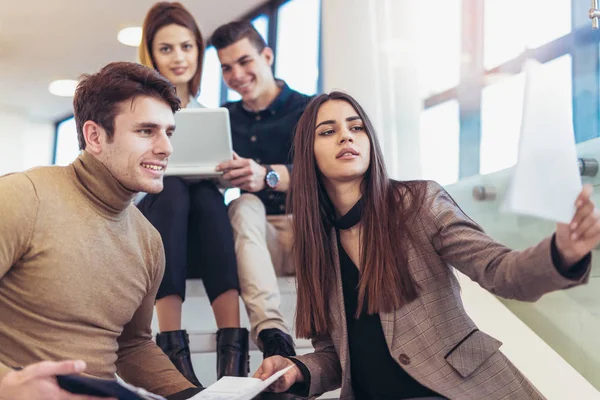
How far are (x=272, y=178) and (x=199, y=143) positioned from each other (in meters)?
0.25

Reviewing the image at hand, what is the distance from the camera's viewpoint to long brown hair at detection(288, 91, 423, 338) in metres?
1.46

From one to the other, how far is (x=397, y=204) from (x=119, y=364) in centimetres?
66

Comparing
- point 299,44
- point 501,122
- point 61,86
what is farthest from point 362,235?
point 61,86

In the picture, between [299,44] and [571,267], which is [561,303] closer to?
[571,267]

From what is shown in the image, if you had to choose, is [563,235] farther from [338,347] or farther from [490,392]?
[338,347]

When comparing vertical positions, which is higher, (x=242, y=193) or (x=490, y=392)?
(x=242, y=193)

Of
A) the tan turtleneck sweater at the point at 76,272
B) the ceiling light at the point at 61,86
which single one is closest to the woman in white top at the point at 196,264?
the tan turtleneck sweater at the point at 76,272

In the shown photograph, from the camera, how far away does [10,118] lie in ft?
28.2

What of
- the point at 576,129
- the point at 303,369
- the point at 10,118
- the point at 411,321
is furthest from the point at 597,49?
the point at 10,118

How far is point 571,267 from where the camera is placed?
111cm

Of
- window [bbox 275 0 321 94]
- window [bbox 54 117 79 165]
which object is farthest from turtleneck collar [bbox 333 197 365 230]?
window [bbox 54 117 79 165]

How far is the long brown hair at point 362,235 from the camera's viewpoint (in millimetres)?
1462

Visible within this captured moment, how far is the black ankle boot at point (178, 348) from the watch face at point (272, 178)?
22.9 inches

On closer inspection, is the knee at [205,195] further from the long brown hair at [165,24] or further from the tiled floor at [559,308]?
the tiled floor at [559,308]
